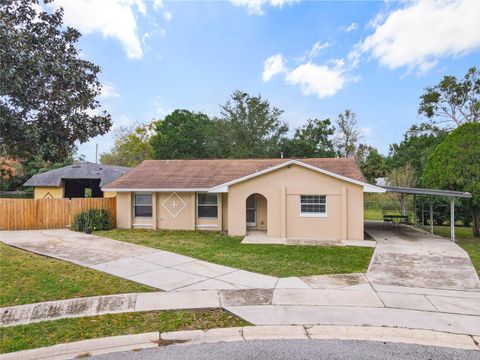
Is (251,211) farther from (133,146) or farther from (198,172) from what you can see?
(133,146)

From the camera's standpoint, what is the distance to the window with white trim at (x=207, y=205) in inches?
675

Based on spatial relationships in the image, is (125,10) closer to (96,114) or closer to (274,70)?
(96,114)

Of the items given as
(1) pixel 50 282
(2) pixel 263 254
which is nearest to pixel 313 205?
(2) pixel 263 254

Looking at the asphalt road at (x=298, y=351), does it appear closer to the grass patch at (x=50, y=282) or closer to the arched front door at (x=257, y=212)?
the grass patch at (x=50, y=282)

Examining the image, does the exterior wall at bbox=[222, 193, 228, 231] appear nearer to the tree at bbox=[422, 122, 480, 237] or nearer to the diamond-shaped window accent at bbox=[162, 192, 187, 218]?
the diamond-shaped window accent at bbox=[162, 192, 187, 218]

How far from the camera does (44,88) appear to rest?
612 centimetres

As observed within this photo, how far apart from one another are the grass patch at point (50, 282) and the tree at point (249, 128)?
27.9 m

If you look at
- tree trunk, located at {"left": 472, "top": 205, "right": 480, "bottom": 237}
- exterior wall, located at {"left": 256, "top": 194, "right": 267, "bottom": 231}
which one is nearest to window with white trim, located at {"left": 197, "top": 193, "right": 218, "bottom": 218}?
exterior wall, located at {"left": 256, "top": 194, "right": 267, "bottom": 231}

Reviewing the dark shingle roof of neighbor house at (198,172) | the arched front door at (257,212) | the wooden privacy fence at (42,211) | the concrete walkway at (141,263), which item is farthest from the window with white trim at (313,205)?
the wooden privacy fence at (42,211)

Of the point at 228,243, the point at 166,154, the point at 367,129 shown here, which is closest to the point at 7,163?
the point at 166,154

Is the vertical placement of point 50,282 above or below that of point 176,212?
below

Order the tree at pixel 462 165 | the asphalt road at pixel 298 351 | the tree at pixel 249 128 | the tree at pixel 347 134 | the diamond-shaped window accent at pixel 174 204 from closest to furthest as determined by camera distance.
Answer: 1. the asphalt road at pixel 298 351
2. the tree at pixel 462 165
3. the diamond-shaped window accent at pixel 174 204
4. the tree at pixel 249 128
5. the tree at pixel 347 134

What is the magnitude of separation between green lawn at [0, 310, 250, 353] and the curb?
19 centimetres

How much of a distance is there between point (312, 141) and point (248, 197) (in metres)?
25.3
